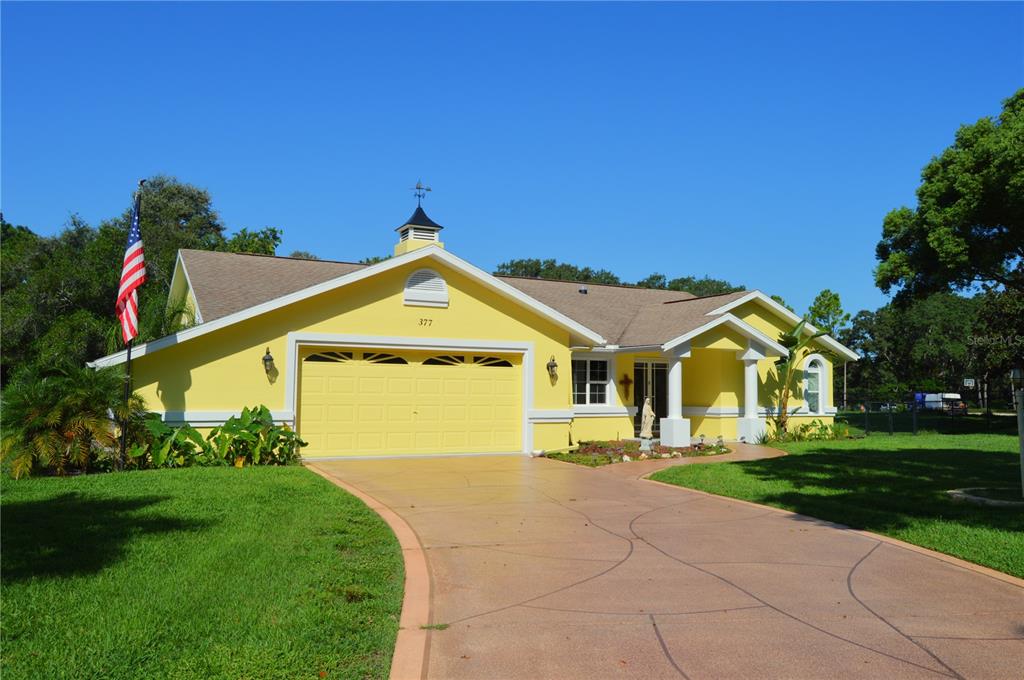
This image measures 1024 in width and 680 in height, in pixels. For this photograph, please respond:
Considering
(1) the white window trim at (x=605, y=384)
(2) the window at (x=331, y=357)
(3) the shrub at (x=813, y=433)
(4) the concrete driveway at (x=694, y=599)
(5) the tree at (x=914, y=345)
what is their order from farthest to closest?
(5) the tree at (x=914, y=345) < (3) the shrub at (x=813, y=433) < (1) the white window trim at (x=605, y=384) < (2) the window at (x=331, y=357) < (4) the concrete driveway at (x=694, y=599)

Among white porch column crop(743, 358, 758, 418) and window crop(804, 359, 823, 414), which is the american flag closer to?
white porch column crop(743, 358, 758, 418)

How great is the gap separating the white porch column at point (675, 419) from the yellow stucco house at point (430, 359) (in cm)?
5

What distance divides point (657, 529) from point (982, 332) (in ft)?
138

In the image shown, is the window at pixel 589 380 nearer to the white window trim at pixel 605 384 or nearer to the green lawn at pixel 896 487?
the white window trim at pixel 605 384

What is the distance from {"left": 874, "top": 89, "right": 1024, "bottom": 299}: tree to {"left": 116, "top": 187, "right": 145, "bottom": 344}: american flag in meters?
18.0

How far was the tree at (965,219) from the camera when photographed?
18297 millimetres

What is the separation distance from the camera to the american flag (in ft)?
46.3

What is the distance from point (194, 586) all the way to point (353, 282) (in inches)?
436

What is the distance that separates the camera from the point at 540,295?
81.7 feet

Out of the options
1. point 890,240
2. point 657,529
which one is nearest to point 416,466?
point 657,529

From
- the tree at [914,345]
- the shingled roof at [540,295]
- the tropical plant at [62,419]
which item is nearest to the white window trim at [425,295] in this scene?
the shingled roof at [540,295]

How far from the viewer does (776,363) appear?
2333 centimetres

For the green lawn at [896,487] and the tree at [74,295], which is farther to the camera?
the tree at [74,295]

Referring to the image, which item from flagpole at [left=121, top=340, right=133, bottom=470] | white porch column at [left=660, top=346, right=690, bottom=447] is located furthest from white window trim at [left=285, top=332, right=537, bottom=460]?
white porch column at [left=660, top=346, right=690, bottom=447]
